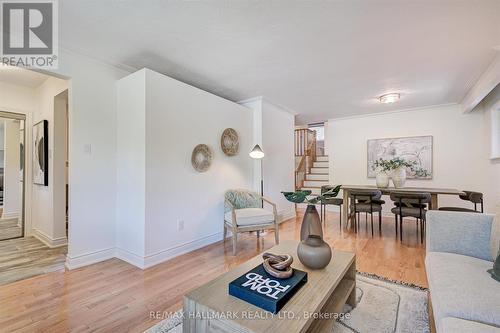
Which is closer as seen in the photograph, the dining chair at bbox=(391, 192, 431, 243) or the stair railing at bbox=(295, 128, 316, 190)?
the dining chair at bbox=(391, 192, 431, 243)

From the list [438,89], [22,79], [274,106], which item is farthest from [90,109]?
[438,89]

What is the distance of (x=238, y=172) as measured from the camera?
399 cm

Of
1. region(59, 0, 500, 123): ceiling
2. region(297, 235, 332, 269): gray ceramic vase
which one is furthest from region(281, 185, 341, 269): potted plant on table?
region(59, 0, 500, 123): ceiling

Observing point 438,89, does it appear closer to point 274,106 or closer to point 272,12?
point 274,106

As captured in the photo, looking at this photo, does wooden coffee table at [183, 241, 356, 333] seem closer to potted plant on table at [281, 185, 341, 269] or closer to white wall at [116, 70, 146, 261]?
potted plant on table at [281, 185, 341, 269]

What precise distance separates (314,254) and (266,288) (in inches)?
18.0

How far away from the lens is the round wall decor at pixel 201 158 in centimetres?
319

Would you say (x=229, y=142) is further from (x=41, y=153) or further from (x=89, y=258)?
(x=41, y=153)

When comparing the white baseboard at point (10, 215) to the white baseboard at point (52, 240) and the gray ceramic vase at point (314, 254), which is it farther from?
the gray ceramic vase at point (314, 254)

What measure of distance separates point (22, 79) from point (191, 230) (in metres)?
3.38

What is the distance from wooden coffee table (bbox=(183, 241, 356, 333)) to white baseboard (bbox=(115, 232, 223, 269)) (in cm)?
161

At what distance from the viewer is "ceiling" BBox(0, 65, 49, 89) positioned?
312 cm

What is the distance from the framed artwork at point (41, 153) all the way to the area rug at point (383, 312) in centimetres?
316

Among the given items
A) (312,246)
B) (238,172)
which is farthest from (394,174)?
(312,246)
